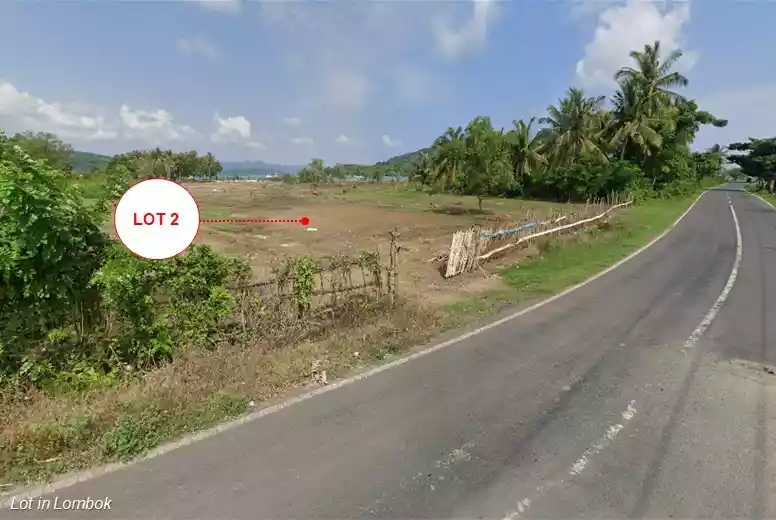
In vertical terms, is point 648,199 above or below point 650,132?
below

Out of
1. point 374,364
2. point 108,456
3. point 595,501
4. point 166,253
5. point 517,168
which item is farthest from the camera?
point 517,168

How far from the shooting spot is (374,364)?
18.0ft

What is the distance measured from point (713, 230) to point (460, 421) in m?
22.0

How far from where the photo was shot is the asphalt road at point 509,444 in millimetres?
3059

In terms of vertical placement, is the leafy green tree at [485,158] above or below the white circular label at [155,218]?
above

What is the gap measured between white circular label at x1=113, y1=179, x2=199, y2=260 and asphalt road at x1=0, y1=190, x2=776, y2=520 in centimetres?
198

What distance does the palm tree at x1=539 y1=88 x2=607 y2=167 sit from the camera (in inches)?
1535

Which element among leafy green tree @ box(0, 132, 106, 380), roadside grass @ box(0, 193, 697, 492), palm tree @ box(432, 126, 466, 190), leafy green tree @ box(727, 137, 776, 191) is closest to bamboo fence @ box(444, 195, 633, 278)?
roadside grass @ box(0, 193, 697, 492)

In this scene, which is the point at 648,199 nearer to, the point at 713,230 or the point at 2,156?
the point at 713,230

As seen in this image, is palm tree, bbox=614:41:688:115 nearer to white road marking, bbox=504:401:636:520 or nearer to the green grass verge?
the green grass verge

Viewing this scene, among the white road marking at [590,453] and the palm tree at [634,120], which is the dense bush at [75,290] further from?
the palm tree at [634,120]

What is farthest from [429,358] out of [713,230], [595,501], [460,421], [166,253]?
[713,230]

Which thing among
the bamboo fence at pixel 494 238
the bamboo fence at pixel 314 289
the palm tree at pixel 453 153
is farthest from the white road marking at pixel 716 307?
the palm tree at pixel 453 153

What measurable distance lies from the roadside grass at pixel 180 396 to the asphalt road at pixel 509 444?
0.34m
